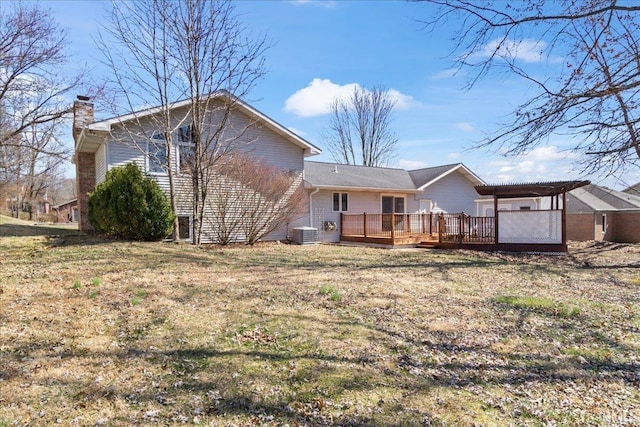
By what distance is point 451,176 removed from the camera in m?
21.6

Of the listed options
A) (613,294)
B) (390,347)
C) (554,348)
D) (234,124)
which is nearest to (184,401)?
(390,347)

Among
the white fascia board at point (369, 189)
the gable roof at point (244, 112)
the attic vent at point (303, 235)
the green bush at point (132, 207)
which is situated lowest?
the attic vent at point (303, 235)

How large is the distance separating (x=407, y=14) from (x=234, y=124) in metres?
10.6

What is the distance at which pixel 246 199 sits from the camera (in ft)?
44.2

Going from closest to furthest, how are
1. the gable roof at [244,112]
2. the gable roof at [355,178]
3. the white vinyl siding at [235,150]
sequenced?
the gable roof at [244,112], the white vinyl siding at [235,150], the gable roof at [355,178]

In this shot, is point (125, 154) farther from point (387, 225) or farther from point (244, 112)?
point (387, 225)

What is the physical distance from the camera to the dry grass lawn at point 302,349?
322 cm

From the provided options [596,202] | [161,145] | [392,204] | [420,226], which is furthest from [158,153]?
[596,202]

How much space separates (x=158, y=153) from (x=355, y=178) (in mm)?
9487

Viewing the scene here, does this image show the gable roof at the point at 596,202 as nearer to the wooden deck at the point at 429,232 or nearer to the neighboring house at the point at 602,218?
the neighboring house at the point at 602,218

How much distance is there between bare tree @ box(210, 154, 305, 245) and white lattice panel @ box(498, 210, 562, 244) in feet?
27.3

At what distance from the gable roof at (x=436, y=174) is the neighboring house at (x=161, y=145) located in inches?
269

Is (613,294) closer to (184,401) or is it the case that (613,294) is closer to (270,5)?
(184,401)

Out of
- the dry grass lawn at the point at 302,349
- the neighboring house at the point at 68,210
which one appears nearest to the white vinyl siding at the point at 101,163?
the dry grass lawn at the point at 302,349
